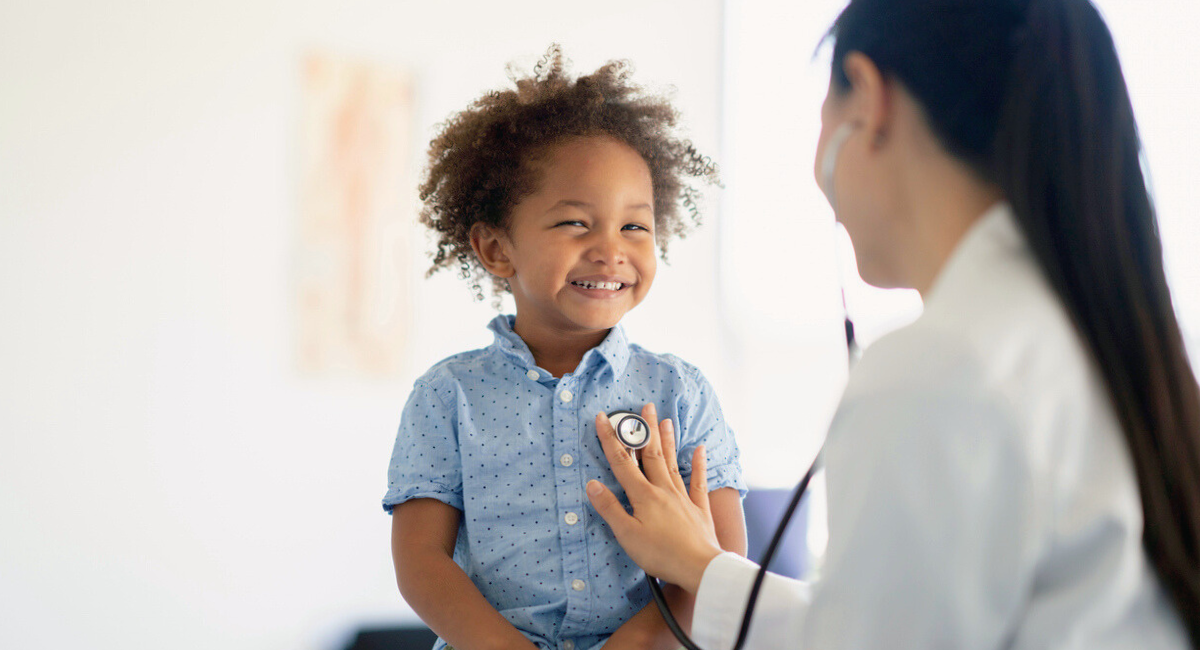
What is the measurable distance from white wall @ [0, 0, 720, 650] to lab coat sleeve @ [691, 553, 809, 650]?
182 cm

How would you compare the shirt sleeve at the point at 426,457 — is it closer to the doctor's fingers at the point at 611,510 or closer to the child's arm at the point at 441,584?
the child's arm at the point at 441,584

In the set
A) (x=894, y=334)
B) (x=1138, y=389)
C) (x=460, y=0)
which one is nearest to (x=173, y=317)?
(x=460, y=0)

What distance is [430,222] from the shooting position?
1.55m

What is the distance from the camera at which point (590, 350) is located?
131 cm

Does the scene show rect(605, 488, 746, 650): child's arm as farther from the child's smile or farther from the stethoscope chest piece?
the child's smile

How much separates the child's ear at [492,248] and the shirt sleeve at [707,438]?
13.5 inches

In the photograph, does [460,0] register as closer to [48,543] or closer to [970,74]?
[48,543]

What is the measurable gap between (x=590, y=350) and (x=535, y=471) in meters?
0.20

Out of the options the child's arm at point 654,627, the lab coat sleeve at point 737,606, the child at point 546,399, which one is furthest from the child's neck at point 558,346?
the lab coat sleeve at point 737,606

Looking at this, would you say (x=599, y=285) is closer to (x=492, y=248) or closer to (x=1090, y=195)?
(x=492, y=248)

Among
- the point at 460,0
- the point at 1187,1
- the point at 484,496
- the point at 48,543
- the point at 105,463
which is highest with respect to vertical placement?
the point at 460,0

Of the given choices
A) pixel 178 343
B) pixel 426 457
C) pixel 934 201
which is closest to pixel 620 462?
pixel 426 457

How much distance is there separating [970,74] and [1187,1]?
2078 mm

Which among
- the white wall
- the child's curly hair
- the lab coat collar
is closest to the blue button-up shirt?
the child's curly hair
